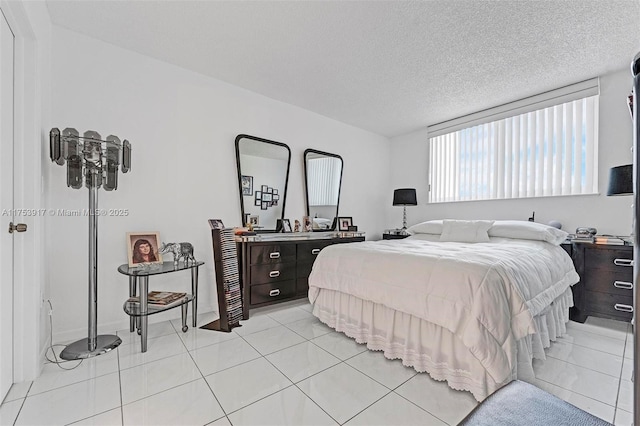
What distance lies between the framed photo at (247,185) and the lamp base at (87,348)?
A: 1782 millimetres

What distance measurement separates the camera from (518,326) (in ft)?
4.98

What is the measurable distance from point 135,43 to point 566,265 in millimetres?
4280

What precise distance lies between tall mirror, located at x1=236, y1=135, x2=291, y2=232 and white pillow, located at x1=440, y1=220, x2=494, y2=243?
2.01 metres

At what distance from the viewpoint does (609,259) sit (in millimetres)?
2598

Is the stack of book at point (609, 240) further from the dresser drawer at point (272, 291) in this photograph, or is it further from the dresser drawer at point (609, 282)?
the dresser drawer at point (272, 291)

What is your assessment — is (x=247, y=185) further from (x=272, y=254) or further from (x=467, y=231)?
(x=467, y=231)

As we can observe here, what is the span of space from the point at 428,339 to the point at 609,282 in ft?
7.02

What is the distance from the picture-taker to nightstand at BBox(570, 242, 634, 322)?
2.52 m

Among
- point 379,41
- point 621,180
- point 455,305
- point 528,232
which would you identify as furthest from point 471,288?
point 379,41

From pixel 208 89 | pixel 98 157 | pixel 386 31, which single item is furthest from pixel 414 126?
pixel 98 157

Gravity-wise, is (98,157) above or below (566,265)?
above

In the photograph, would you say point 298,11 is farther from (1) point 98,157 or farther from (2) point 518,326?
(2) point 518,326

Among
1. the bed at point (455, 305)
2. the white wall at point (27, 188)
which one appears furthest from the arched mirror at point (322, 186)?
the white wall at point (27, 188)

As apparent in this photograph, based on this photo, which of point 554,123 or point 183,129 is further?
point 554,123
